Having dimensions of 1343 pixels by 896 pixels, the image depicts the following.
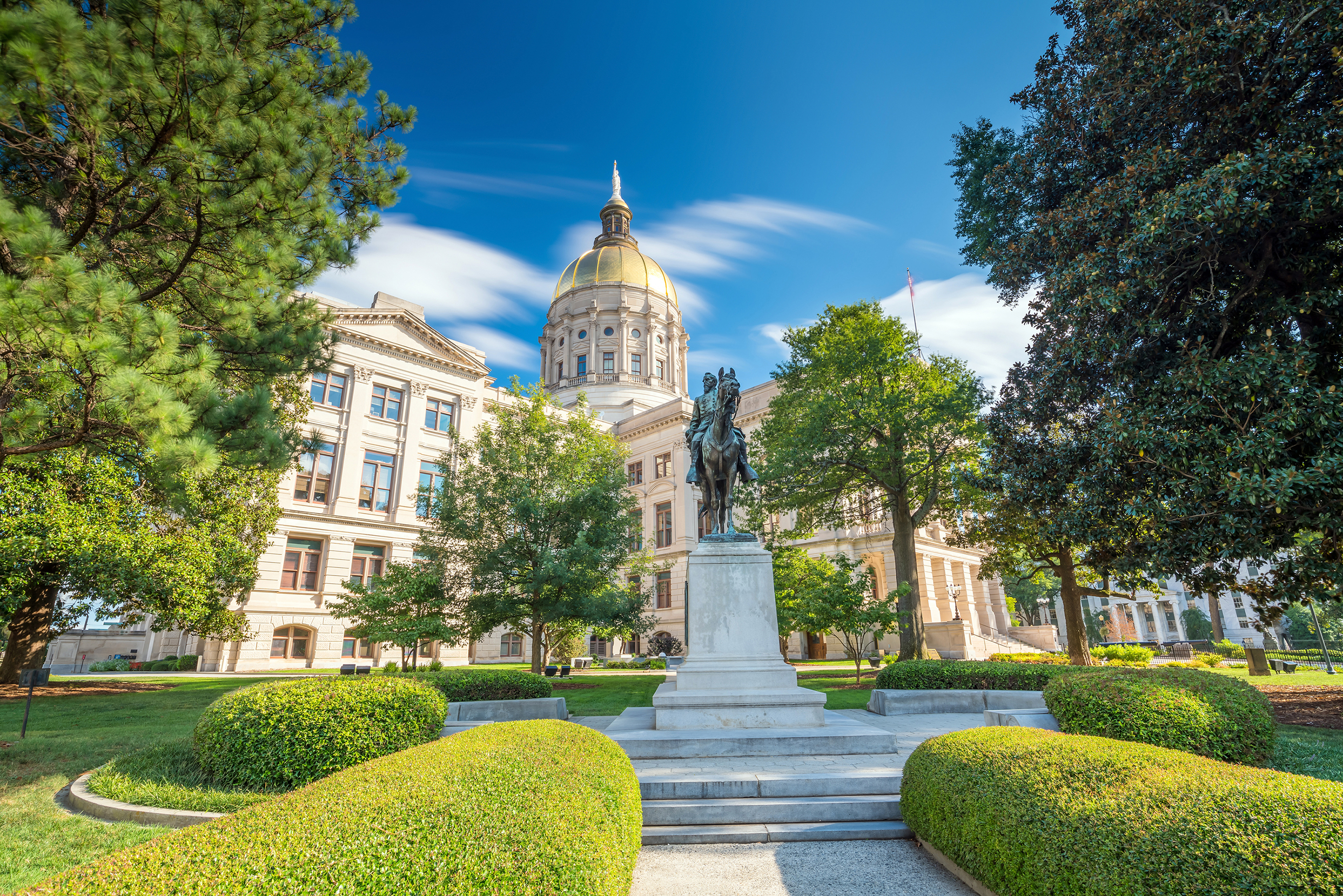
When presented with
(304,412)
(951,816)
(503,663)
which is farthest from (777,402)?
(503,663)

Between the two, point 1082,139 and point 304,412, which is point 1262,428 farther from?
point 304,412

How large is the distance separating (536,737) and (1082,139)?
1513 centimetres

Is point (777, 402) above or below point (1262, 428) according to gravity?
above

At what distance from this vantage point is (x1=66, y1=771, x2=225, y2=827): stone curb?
602 centimetres

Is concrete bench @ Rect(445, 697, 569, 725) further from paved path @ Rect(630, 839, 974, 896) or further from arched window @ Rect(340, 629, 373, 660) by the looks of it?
arched window @ Rect(340, 629, 373, 660)

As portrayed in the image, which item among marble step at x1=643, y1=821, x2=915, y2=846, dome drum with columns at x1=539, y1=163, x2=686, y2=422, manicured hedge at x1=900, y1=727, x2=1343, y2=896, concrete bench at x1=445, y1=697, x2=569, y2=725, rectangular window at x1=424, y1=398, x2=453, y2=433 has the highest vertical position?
dome drum with columns at x1=539, y1=163, x2=686, y2=422

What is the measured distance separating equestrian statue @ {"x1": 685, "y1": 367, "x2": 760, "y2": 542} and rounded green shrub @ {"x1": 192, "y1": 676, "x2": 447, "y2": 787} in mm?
5686

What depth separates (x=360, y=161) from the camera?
10.6 metres

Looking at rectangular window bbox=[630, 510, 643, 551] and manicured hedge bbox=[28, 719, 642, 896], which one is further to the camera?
rectangular window bbox=[630, 510, 643, 551]

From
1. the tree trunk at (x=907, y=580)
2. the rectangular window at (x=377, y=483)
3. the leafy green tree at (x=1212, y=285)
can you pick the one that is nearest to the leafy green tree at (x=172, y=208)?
the leafy green tree at (x=1212, y=285)

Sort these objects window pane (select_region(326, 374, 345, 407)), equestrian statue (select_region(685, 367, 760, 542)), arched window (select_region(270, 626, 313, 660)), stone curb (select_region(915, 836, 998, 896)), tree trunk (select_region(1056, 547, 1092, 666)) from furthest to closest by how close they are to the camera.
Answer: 1. window pane (select_region(326, 374, 345, 407))
2. arched window (select_region(270, 626, 313, 660))
3. tree trunk (select_region(1056, 547, 1092, 666))
4. equestrian statue (select_region(685, 367, 760, 542))
5. stone curb (select_region(915, 836, 998, 896))

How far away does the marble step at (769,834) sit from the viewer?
5.95 meters

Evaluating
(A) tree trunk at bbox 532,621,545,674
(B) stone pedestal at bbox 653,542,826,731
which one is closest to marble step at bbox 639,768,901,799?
(B) stone pedestal at bbox 653,542,826,731

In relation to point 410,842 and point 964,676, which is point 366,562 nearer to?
point 964,676
